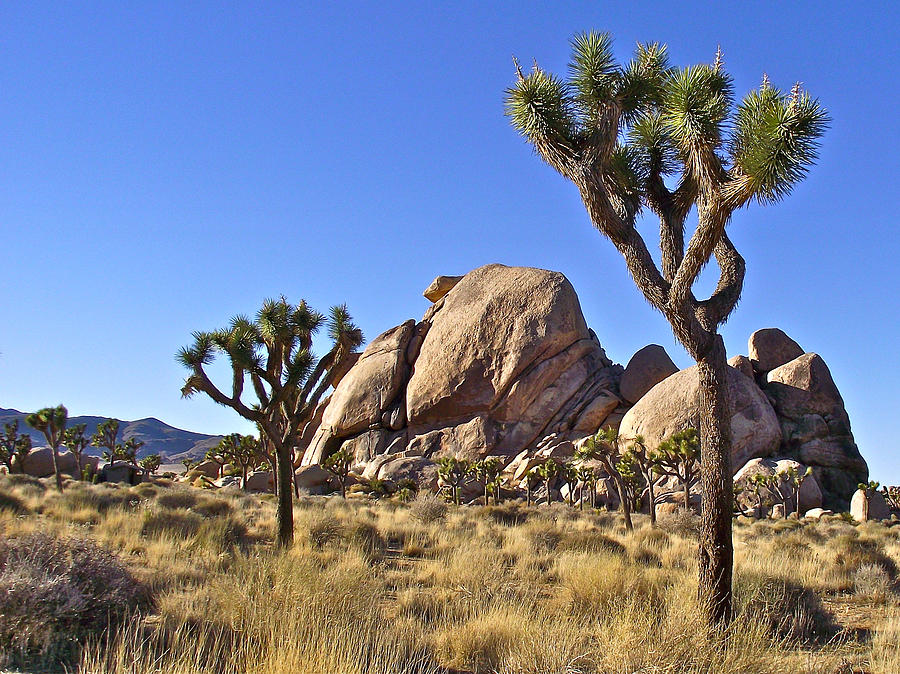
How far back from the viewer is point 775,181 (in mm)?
7434

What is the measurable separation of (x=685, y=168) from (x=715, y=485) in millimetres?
4206

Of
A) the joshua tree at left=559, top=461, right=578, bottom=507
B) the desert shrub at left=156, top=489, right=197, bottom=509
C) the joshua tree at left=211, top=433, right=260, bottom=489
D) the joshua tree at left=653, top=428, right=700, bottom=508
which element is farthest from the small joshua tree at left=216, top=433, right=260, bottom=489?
the joshua tree at left=653, top=428, right=700, bottom=508

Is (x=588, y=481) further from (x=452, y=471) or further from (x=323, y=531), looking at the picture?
(x=323, y=531)

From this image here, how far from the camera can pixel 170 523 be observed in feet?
45.4

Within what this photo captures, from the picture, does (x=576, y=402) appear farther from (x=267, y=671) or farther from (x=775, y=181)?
(x=267, y=671)

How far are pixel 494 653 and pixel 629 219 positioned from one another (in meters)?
5.50

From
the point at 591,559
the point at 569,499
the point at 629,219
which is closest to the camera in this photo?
the point at 629,219

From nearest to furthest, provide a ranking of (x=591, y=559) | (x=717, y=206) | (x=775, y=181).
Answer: (x=775, y=181), (x=717, y=206), (x=591, y=559)

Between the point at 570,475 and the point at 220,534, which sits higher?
the point at 570,475

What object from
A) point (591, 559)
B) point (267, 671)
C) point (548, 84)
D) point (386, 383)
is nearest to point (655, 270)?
point (548, 84)

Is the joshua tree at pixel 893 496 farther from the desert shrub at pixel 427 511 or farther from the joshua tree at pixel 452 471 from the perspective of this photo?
the desert shrub at pixel 427 511

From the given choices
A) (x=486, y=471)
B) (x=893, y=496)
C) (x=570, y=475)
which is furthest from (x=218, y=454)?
(x=893, y=496)

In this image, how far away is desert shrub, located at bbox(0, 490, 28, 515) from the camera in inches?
584

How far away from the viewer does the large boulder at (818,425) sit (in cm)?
4316
